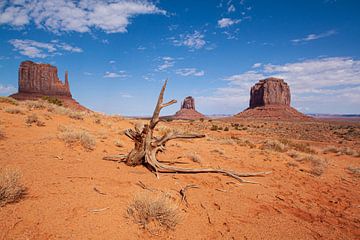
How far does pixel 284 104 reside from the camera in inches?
4008

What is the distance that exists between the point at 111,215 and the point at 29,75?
9173 cm

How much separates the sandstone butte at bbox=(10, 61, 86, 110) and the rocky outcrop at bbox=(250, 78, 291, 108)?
8539cm

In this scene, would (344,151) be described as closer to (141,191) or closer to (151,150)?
(151,150)

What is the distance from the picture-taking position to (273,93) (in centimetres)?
10131

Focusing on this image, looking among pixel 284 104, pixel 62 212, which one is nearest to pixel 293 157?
pixel 62 212

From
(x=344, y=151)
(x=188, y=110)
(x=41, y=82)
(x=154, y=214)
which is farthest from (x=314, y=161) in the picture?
(x=188, y=110)

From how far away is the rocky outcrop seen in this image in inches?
3974

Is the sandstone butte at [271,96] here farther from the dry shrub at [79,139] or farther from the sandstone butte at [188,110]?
the dry shrub at [79,139]

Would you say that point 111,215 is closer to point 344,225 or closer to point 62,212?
point 62,212

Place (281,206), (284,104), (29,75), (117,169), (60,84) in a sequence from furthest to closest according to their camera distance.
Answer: (284,104), (60,84), (29,75), (117,169), (281,206)

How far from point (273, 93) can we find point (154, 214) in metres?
110

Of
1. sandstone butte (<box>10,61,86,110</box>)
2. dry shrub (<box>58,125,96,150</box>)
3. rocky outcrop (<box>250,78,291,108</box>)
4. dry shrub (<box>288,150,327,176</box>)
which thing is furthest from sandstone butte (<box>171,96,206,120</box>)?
dry shrub (<box>58,125,96,150</box>)

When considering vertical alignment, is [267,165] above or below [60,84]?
below

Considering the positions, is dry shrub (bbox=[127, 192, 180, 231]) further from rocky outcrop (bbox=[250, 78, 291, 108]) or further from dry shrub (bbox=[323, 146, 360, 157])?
rocky outcrop (bbox=[250, 78, 291, 108])
